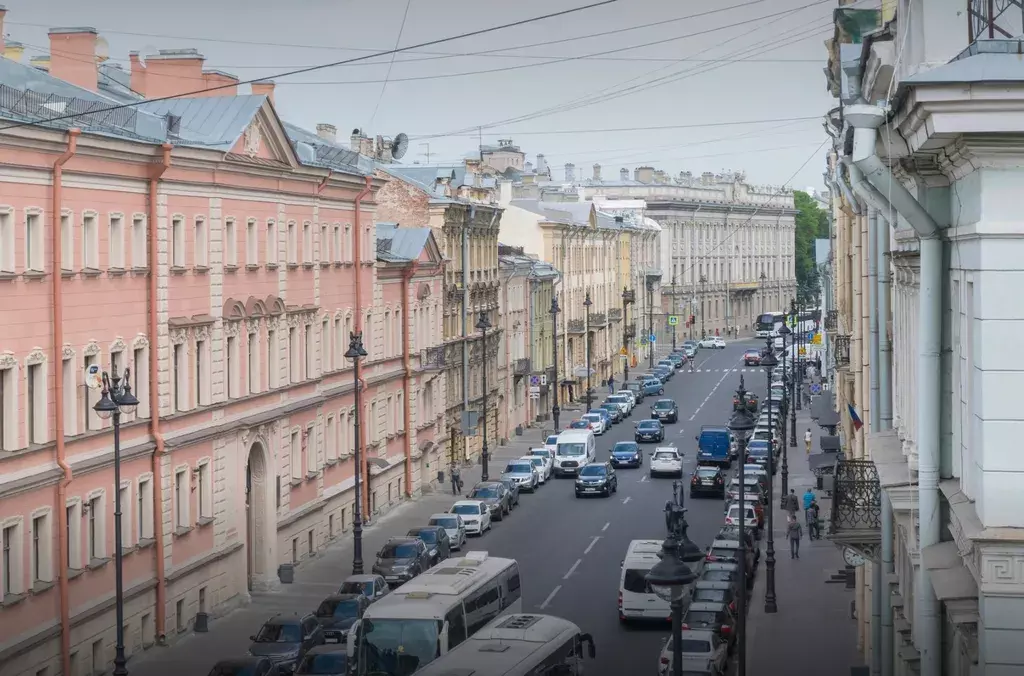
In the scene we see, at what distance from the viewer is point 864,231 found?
3388 cm

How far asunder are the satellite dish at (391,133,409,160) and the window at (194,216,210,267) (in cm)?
4223

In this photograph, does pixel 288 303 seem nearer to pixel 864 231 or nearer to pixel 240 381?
pixel 240 381

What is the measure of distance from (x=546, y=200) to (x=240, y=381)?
81812 millimetres

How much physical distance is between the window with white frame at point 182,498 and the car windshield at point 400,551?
22.4ft

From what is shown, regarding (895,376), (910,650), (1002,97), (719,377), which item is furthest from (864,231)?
(719,377)

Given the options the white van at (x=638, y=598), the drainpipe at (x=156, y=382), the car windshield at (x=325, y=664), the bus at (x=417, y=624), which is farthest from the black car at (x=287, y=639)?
the white van at (x=638, y=598)

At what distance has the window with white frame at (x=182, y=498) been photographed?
3725 centimetres

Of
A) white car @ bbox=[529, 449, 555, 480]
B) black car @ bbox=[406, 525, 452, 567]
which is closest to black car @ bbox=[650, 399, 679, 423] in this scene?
white car @ bbox=[529, 449, 555, 480]

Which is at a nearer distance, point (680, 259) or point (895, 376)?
point (895, 376)

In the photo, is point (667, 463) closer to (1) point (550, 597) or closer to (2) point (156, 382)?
(1) point (550, 597)

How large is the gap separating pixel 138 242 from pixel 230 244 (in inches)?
226

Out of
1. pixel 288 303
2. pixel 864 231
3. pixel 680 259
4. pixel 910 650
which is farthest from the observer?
pixel 680 259

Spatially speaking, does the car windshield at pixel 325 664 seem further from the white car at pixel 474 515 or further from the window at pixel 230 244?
the white car at pixel 474 515

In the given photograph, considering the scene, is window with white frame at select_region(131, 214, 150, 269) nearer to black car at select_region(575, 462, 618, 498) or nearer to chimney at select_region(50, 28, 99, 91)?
chimney at select_region(50, 28, 99, 91)
